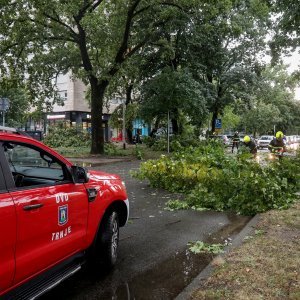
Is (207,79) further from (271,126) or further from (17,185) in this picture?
(271,126)

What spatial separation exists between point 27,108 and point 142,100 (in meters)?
20.3

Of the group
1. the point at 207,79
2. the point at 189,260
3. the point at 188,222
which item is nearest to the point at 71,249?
the point at 189,260

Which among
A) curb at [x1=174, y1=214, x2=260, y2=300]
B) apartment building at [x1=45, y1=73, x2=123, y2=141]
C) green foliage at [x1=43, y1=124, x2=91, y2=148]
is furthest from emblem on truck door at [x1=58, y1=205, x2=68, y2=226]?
apartment building at [x1=45, y1=73, x2=123, y2=141]

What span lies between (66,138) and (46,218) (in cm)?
3196

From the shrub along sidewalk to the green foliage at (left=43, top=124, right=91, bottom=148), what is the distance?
2789 cm

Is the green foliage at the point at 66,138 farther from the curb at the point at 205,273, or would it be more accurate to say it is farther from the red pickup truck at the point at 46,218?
the red pickup truck at the point at 46,218

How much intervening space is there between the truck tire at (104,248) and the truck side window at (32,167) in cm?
84

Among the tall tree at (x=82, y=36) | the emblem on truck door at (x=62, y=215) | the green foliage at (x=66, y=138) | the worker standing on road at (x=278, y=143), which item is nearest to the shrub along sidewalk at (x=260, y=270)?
the emblem on truck door at (x=62, y=215)

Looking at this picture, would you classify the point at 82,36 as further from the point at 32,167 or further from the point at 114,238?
the point at 114,238

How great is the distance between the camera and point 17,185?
3.54m

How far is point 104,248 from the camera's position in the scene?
4.66 m

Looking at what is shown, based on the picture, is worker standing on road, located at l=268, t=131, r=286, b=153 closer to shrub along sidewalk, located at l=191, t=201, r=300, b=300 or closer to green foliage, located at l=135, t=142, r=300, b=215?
green foliage, located at l=135, t=142, r=300, b=215

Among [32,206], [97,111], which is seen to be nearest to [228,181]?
[32,206]

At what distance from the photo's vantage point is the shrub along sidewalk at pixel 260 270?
3.98 m
